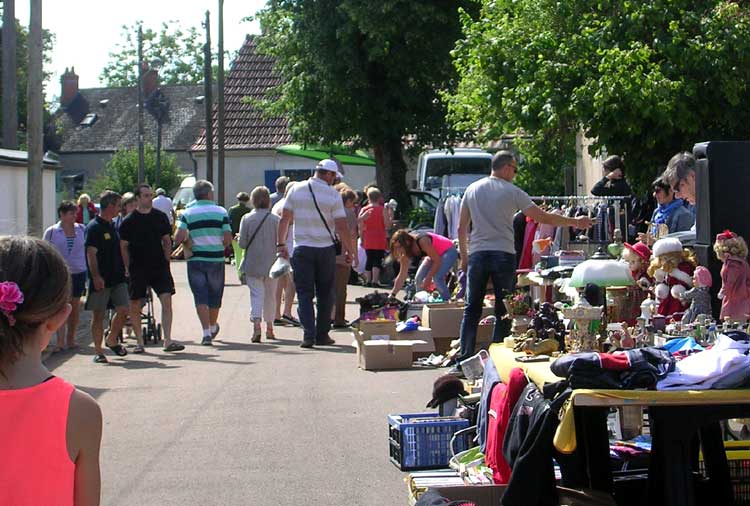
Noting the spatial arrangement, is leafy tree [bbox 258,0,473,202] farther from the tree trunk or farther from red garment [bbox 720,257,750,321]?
red garment [bbox 720,257,750,321]

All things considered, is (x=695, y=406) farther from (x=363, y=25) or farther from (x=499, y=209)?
(x=363, y=25)

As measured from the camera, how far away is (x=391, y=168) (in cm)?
3362

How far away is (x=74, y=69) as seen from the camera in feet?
270

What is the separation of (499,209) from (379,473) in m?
4.06

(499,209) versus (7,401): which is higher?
(499,209)

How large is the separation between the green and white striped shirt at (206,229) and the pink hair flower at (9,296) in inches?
445

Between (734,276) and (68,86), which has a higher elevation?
(68,86)

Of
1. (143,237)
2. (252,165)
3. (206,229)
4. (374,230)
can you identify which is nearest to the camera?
(143,237)

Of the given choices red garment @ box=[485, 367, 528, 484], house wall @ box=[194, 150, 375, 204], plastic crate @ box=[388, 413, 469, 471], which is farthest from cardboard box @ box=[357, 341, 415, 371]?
house wall @ box=[194, 150, 375, 204]

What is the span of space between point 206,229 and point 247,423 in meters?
5.29

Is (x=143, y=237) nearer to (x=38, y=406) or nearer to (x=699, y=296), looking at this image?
(x=699, y=296)

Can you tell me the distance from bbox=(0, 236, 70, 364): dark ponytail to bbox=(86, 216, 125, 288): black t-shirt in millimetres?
10413

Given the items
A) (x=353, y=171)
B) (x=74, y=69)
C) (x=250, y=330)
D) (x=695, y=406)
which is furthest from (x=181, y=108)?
(x=695, y=406)

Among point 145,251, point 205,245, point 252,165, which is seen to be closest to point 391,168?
point 252,165
